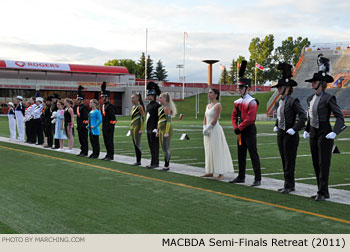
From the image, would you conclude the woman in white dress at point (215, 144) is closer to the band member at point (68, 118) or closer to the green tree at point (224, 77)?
the band member at point (68, 118)

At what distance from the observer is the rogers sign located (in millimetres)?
71062

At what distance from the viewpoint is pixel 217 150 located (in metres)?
9.94

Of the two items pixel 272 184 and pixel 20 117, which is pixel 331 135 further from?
pixel 20 117

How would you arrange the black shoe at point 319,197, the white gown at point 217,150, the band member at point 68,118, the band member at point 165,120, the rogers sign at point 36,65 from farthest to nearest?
1. the rogers sign at point 36,65
2. the band member at point 68,118
3. the band member at point 165,120
4. the white gown at point 217,150
5. the black shoe at point 319,197

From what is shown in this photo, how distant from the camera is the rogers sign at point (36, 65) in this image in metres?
71.1

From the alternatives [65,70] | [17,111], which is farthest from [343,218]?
[65,70]

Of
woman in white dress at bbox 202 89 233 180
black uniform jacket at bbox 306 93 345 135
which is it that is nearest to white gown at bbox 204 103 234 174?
woman in white dress at bbox 202 89 233 180

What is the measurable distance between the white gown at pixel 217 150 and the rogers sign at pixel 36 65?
65.6 meters

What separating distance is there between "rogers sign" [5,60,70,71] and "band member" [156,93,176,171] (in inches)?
2513

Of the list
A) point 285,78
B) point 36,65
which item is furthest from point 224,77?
point 285,78

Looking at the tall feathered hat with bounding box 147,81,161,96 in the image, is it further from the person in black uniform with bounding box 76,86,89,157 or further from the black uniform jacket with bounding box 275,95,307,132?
the black uniform jacket with bounding box 275,95,307,132

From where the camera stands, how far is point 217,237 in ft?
17.8

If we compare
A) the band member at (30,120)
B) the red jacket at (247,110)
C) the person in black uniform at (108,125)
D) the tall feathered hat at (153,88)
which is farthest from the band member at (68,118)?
the red jacket at (247,110)

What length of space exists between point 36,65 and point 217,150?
67.8 metres
